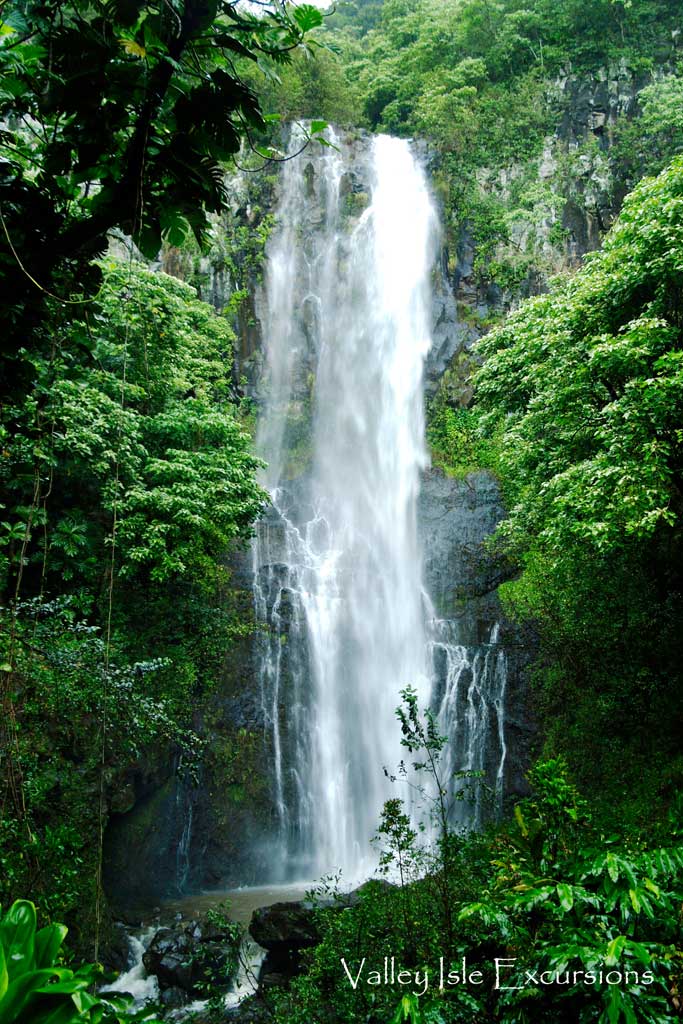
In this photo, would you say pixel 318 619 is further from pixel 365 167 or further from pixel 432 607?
pixel 365 167

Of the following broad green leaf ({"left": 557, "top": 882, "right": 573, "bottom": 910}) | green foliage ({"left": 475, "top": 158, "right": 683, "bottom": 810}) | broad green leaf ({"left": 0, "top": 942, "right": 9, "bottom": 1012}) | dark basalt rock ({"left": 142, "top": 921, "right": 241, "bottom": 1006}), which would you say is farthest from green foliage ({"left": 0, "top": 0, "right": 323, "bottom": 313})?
dark basalt rock ({"left": 142, "top": 921, "right": 241, "bottom": 1006})

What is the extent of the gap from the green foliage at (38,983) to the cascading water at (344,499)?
8.80 m

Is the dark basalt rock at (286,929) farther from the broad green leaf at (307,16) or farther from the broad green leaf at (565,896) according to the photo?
the broad green leaf at (307,16)

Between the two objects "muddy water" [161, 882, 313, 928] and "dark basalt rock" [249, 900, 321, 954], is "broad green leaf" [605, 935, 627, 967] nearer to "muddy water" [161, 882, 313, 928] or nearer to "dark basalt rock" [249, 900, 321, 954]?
"dark basalt rock" [249, 900, 321, 954]

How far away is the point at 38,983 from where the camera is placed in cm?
195

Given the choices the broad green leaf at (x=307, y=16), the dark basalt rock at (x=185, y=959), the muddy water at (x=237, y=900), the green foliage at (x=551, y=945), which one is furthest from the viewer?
the muddy water at (x=237, y=900)

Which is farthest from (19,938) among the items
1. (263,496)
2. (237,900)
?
(237,900)

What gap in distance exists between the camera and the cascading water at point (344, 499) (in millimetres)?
11039

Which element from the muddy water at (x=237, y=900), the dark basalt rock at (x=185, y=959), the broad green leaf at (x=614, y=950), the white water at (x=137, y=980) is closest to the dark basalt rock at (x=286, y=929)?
the dark basalt rock at (x=185, y=959)

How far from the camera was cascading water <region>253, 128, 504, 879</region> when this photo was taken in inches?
435

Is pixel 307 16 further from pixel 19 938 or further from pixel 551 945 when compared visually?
pixel 551 945

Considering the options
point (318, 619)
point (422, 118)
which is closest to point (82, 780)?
point (318, 619)

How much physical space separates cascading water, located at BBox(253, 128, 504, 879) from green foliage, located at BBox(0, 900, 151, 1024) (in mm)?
8800

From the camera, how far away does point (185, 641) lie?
9.89 meters
